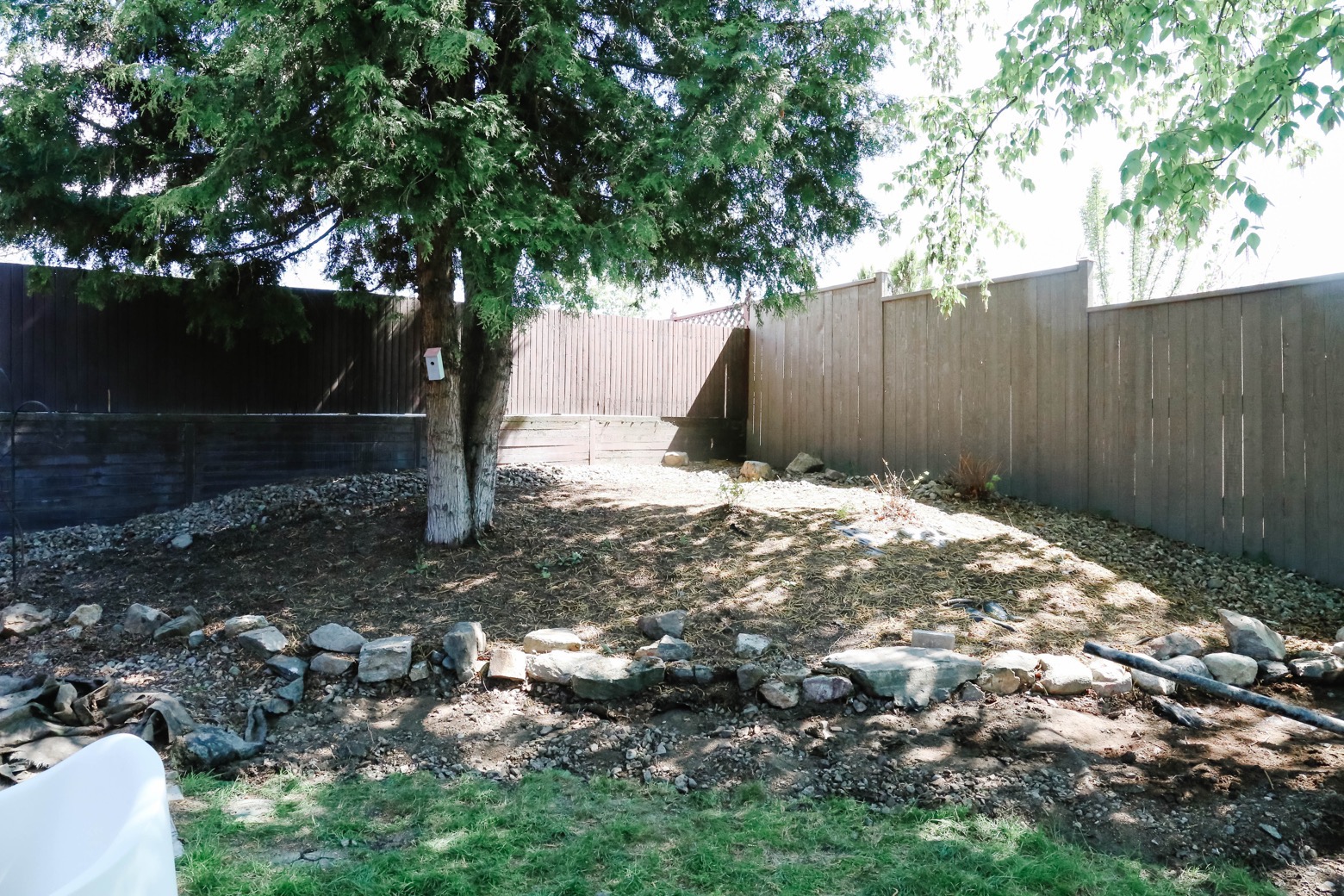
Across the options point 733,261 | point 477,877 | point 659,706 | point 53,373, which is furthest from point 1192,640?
point 53,373

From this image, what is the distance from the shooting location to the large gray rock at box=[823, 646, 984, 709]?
11.4 ft

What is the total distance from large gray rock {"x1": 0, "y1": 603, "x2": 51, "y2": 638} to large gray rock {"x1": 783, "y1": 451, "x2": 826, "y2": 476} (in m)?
6.29

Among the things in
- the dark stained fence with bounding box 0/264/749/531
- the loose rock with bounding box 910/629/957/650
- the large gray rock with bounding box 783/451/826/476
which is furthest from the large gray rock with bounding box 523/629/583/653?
the large gray rock with bounding box 783/451/826/476

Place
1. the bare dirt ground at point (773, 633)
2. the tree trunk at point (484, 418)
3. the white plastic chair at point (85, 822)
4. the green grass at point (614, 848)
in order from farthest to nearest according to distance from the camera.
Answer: the tree trunk at point (484, 418)
the bare dirt ground at point (773, 633)
the green grass at point (614, 848)
the white plastic chair at point (85, 822)

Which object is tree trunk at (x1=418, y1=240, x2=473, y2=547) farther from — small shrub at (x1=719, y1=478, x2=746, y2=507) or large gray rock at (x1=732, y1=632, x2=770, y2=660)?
large gray rock at (x1=732, y1=632, x2=770, y2=660)

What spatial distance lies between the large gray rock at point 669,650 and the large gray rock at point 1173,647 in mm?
Result: 2313

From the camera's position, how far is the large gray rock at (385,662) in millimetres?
3721

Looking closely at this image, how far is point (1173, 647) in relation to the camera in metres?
4.02

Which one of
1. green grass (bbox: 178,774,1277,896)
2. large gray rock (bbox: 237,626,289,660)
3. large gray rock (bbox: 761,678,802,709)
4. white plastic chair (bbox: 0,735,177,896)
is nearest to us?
white plastic chair (bbox: 0,735,177,896)

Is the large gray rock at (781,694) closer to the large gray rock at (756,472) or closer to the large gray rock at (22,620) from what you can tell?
the large gray rock at (22,620)

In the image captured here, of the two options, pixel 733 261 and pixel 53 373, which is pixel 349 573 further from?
pixel 53 373

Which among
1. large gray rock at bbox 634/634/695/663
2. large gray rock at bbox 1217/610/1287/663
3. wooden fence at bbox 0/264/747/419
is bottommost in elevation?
large gray rock at bbox 1217/610/1287/663

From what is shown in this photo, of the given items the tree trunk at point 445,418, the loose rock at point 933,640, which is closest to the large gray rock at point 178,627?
the tree trunk at point 445,418

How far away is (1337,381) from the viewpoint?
5020 millimetres
